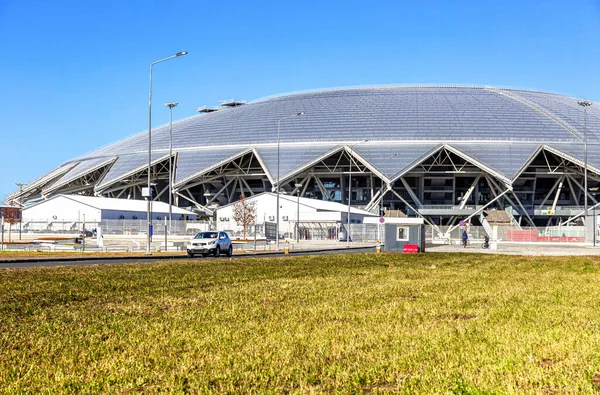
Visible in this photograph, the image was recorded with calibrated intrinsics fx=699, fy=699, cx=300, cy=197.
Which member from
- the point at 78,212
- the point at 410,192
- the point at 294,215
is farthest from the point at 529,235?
the point at 78,212

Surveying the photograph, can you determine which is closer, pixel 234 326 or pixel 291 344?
pixel 291 344

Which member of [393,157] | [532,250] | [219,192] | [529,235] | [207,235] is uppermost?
[393,157]

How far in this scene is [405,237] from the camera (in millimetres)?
45500

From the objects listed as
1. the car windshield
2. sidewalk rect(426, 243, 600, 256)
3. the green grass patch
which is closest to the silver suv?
the car windshield

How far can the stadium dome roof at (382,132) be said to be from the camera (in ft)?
292

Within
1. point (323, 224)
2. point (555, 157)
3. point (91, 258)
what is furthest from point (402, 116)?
point (91, 258)

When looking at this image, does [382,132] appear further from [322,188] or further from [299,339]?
[299,339]

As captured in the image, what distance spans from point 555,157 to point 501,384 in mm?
90897

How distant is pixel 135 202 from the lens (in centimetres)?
9300

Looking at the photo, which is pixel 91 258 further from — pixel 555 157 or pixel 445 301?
pixel 555 157

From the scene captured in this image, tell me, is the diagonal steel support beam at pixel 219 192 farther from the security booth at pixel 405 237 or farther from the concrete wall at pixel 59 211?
the security booth at pixel 405 237

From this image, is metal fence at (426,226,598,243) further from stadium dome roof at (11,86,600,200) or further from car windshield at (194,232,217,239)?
car windshield at (194,232,217,239)

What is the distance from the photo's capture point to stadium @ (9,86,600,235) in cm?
8944

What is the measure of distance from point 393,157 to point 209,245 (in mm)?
52764
